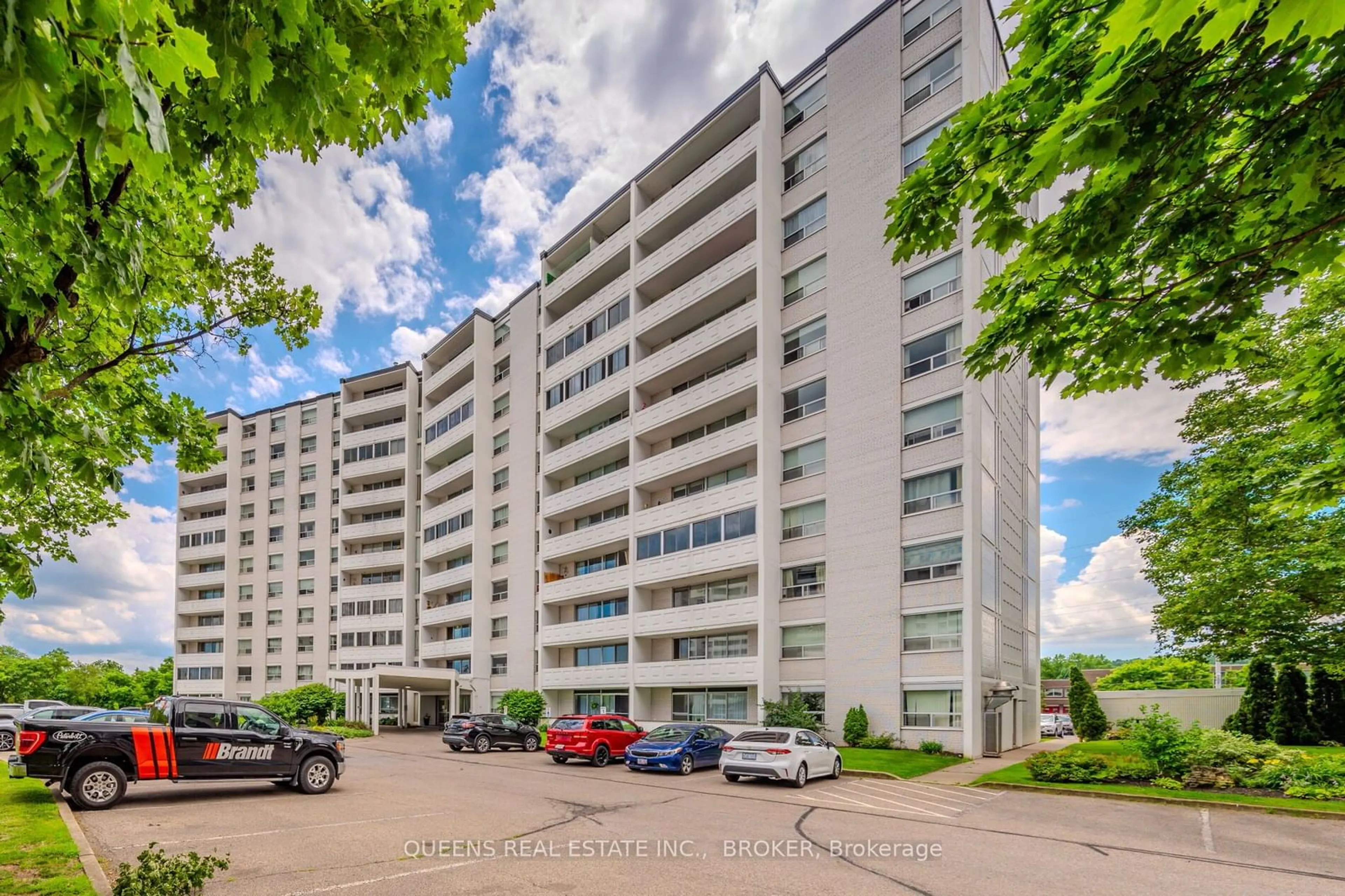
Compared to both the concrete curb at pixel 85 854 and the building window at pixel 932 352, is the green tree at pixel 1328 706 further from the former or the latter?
the concrete curb at pixel 85 854

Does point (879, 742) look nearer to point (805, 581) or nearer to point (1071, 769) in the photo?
point (805, 581)

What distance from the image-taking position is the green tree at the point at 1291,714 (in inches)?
1094

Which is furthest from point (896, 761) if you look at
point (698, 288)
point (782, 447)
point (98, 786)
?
point (698, 288)

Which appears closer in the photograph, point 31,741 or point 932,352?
point 31,741

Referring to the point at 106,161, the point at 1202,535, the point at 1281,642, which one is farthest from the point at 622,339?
the point at 106,161

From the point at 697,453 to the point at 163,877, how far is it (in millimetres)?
27489

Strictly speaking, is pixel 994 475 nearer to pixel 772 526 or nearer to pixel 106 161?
pixel 772 526

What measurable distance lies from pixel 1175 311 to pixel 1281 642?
2705 centimetres

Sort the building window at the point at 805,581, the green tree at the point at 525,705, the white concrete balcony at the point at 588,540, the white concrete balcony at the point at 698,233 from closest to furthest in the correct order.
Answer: the building window at the point at 805,581, the white concrete balcony at the point at 698,233, the white concrete balcony at the point at 588,540, the green tree at the point at 525,705

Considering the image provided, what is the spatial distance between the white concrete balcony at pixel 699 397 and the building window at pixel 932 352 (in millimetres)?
6413

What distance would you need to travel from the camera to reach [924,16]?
29094 mm

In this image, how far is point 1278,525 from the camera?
24.1 m

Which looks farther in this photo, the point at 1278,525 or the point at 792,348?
the point at 792,348

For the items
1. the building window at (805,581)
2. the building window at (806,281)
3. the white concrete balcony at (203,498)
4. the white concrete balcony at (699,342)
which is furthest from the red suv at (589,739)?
the white concrete balcony at (203,498)
